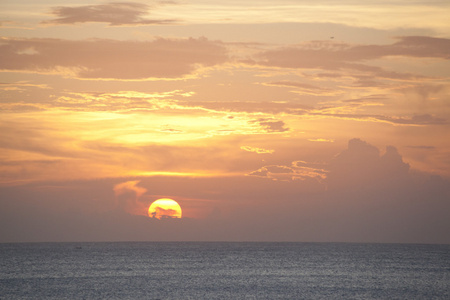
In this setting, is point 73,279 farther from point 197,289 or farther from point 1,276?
point 197,289

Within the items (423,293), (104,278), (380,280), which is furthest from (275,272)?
(423,293)

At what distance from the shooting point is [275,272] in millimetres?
133125

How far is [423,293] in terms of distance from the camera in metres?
87.1

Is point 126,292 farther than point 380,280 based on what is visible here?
No

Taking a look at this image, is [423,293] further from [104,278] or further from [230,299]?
[104,278]

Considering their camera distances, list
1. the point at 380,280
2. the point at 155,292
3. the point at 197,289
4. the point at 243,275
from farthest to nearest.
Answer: the point at 243,275 < the point at 380,280 < the point at 197,289 < the point at 155,292

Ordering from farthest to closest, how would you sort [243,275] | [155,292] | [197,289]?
[243,275] → [197,289] → [155,292]

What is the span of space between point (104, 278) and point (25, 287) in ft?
69.7

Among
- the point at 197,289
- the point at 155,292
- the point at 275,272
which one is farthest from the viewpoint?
the point at 275,272

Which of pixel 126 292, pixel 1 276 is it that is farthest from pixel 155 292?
pixel 1 276

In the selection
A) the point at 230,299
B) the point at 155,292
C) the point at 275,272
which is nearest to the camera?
the point at 230,299

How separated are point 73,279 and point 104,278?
626 cm

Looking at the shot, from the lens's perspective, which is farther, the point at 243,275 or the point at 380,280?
the point at 243,275

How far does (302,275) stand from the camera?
125 m
